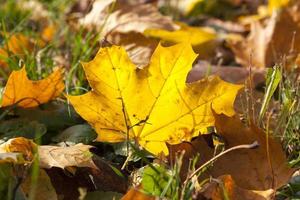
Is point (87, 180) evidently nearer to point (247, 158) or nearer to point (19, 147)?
point (19, 147)

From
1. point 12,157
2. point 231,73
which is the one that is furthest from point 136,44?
point 12,157

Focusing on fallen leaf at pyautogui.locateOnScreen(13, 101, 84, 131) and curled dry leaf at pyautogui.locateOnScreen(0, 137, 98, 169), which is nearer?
curled dry leaf at pyautogui.locateOnScreen(0, 137, 98, 169)

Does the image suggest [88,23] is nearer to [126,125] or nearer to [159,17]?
[159,17]

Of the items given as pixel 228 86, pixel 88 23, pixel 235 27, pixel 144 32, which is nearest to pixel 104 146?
pixel 228 86

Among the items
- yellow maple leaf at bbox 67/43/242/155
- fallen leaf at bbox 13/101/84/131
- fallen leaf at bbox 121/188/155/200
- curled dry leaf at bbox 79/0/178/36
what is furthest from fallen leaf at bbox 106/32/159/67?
fallen leaf at bbox 121/188/155/200

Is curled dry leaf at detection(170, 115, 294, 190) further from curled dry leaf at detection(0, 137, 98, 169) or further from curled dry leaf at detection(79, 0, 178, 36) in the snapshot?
curled dry leaf at detection(79, 0, 178, 36)

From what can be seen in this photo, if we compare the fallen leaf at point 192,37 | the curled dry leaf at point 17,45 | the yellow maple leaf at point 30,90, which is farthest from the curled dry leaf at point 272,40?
the yellow maple leaf at point 30,90
